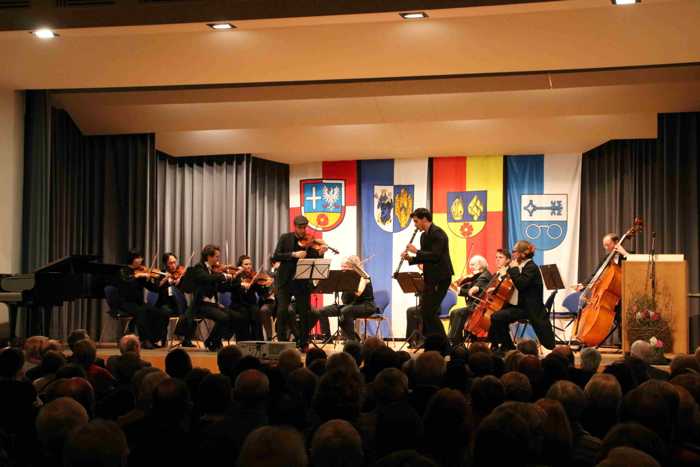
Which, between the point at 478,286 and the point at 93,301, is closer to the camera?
the point at 478,286

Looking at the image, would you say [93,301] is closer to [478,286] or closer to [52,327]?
Answer: [52,327]

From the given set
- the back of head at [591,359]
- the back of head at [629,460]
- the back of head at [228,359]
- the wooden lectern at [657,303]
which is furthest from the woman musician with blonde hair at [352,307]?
the back of head at [629,460]

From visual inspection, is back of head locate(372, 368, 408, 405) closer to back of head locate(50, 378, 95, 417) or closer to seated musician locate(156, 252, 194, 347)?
back of head locate(50, 378, 95, 417)

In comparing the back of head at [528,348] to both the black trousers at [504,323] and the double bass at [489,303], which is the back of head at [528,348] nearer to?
the black trousers at [504,323]

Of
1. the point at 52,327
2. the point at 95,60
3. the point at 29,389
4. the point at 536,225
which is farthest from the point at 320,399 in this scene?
the point at 536,225

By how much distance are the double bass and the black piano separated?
13.2 ft

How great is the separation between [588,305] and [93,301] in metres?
6.41

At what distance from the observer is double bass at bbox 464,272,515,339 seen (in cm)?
922

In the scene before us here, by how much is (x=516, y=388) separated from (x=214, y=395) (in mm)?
1407

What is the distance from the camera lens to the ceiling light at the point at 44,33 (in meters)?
7.70

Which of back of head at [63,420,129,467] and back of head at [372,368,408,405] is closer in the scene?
back of head at [63,420,129,467]

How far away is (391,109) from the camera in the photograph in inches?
416

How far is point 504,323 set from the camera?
8984 millimetres

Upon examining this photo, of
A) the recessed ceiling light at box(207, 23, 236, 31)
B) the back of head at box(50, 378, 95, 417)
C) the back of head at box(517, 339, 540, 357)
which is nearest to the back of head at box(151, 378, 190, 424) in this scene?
the back of head at box(50, 378, 95, 417)
